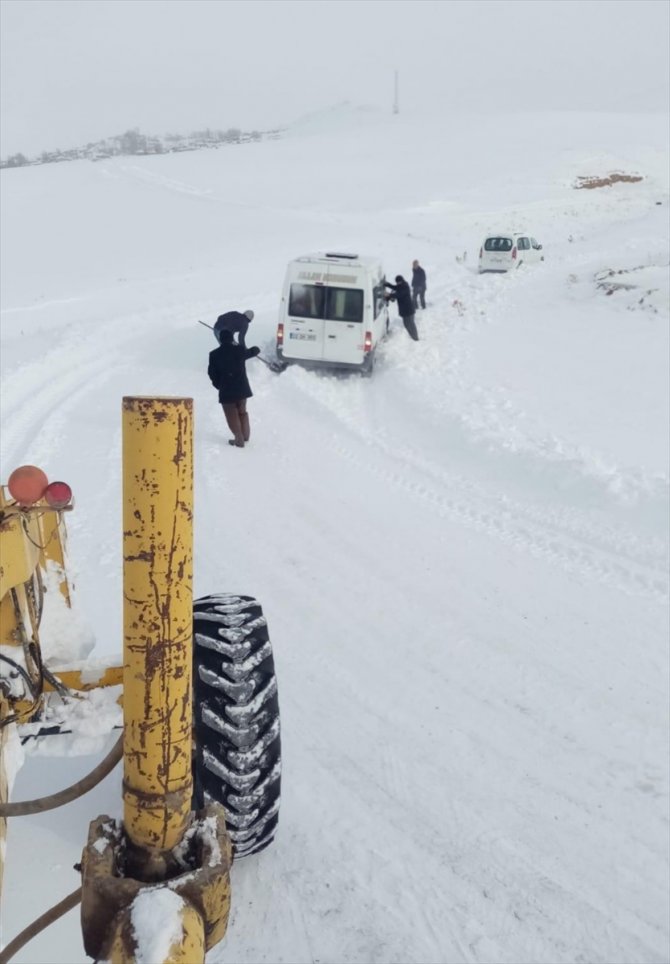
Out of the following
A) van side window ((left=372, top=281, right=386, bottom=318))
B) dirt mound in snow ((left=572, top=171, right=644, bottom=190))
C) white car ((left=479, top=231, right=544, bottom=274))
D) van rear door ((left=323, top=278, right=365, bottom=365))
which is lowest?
van rear door ((left=323, top=278, right=365, bottom=365))

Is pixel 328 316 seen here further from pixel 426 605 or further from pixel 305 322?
pixel 426 605

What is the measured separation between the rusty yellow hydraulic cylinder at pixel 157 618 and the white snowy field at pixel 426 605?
139cm

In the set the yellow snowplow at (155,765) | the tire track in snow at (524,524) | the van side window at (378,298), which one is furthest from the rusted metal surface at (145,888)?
the van side window at (378,298)

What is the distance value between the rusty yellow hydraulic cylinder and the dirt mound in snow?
47.9 meters

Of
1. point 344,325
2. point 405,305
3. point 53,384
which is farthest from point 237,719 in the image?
point 405,305

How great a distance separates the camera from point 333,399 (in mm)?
12055

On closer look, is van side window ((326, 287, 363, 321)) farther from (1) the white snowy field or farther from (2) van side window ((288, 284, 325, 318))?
(1) the white snowy field

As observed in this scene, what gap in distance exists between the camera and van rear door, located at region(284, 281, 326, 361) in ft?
43.8

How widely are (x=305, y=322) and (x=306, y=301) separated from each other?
386 mm

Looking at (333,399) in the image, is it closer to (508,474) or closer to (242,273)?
(508,474)

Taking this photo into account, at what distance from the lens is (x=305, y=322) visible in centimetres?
1335

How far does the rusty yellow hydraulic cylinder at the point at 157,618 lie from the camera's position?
5.30 feet

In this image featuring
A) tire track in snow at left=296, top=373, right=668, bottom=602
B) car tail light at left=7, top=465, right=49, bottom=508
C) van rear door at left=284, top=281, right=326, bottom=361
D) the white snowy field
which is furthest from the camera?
van rear door at left=284, top=281, right=326, bottom=361

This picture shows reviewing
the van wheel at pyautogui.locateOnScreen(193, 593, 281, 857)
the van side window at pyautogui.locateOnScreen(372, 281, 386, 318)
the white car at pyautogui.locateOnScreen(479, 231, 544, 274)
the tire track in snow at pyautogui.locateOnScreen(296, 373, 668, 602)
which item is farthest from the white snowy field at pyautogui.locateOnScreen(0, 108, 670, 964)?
the white car at pyautogui.locateOnScreen(479, 231, 544, 274)
